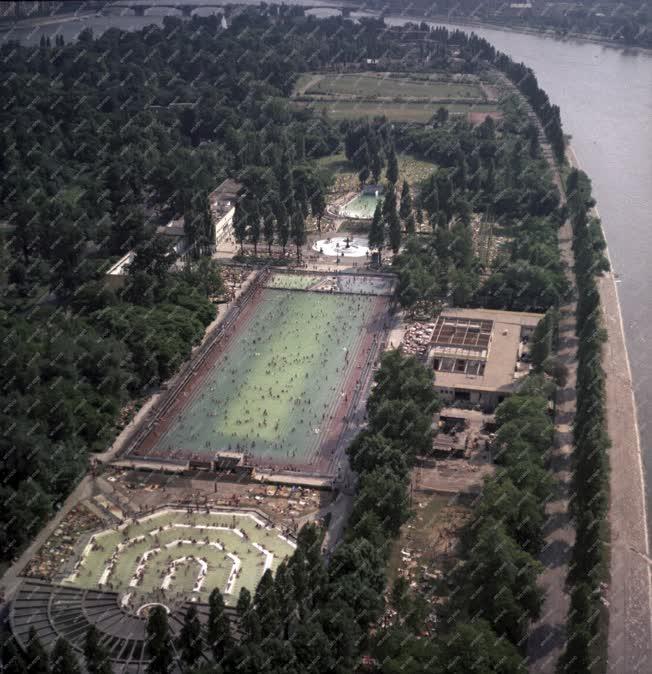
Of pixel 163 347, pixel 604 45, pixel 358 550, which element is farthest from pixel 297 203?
pixel 604 45

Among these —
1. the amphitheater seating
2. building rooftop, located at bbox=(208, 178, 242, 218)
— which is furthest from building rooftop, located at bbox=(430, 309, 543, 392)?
building rooftop, located at bbox=(208, 178, 242, 218)

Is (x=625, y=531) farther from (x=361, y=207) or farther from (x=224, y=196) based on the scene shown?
(x=224, y=196)

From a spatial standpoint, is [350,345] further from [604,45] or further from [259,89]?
[604,45]

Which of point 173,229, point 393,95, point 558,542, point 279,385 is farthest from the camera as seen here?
point 393,95

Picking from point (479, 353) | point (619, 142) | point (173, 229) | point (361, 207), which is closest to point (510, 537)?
point (479, 353)

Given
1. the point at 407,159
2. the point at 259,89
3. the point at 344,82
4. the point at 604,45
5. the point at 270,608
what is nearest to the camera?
the point at 270,608
